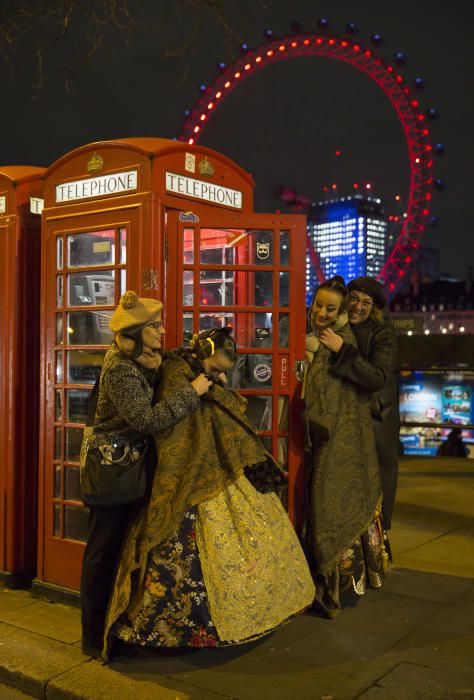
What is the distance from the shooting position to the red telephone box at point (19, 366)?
500cm

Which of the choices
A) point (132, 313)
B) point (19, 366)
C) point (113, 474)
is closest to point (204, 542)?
point (113, 474)

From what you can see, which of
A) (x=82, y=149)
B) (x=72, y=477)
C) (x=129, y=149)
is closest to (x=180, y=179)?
(x=129, y=149)

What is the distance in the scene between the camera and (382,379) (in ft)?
14.0

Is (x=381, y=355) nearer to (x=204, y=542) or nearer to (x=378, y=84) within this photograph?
(x=204, y=542)

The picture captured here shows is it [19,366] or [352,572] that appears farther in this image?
[19,366]

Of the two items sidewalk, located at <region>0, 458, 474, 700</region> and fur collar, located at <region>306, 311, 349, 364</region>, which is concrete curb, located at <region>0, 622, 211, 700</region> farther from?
fur collar, located at <region>306, 311, 349, 364</region>

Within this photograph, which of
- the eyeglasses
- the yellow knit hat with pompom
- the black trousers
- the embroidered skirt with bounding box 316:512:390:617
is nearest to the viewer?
the yellow knit hat with pompom

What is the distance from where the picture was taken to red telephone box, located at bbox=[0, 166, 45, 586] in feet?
16.4

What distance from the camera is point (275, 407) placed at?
172 inches

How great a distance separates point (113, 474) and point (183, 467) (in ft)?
1.07

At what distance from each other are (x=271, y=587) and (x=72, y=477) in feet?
5.26

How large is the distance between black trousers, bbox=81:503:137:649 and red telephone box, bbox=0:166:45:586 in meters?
1.40

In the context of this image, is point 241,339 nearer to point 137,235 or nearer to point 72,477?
point 137,235

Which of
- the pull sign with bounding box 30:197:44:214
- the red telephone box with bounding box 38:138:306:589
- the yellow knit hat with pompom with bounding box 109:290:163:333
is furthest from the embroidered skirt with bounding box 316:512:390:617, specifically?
the pull sign with bounding box 30:197:44:214
